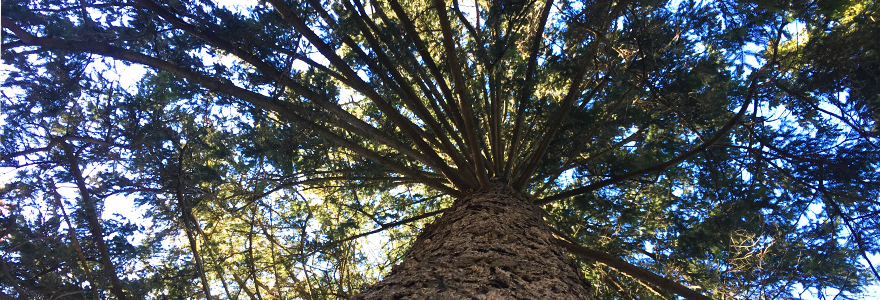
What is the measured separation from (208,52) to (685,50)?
4.74 meters

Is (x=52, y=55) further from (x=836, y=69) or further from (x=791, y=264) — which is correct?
(x=791, y=264)

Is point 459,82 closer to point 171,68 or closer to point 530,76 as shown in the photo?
point 530,76

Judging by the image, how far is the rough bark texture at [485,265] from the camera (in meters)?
1.72

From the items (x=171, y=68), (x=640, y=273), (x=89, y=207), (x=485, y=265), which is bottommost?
(x=640, y=273)

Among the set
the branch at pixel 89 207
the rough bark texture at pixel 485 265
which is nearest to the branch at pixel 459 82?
the rough bark texture at pixel 485 265

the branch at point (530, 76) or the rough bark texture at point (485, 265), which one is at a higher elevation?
the branch at point (530, 76)

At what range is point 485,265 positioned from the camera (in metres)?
2.04

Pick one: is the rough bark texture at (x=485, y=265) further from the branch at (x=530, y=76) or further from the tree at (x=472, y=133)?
the branch at (x=530, y=76)

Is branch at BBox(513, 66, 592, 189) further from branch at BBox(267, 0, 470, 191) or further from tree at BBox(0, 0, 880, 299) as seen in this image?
branch at BBox(267, 0, 470, 191)

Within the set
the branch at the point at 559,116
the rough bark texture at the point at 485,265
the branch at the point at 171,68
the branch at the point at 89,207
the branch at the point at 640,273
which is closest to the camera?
the rough bark texture at the point at 485,265

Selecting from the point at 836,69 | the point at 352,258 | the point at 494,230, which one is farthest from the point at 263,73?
the point at 836,69

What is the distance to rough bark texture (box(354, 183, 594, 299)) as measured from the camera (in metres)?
1.72

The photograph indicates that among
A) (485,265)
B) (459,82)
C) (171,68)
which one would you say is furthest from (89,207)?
(485,265)

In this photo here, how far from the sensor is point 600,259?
405 cm
